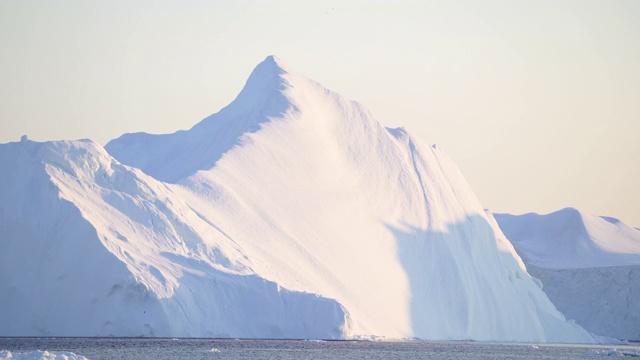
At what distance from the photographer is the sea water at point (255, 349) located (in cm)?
3872

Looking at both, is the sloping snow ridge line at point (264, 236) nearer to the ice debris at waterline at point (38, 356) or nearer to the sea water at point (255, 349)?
the sea water at point (255, 349)

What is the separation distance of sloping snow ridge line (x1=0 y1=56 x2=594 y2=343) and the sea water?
5.16 feet

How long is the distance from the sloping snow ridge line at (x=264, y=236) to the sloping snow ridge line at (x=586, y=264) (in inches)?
308

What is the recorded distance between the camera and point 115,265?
151ft

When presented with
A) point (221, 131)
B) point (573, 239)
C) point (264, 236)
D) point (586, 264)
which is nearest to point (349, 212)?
point (264, 236)

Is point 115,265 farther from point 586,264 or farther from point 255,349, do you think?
point 586,264

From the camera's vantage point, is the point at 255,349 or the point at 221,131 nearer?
the point at 255,349

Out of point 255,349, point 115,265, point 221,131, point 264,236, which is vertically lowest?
point 255,349

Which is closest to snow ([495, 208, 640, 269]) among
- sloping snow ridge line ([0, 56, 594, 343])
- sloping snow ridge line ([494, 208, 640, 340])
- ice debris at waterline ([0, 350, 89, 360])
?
→ sloping snow ridge line ([494, 208, 640, 340])

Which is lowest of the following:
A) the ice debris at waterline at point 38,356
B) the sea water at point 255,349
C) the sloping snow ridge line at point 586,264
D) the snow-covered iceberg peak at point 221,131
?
the sloping snow ridge line at point 586,264

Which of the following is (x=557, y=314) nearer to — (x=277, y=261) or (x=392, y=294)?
(x=392, y=294)

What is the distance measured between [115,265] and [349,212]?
19.7 metres

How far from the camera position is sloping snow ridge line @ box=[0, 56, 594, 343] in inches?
1818

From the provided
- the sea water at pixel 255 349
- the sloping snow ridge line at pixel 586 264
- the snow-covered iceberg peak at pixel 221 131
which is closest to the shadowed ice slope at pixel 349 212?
the snow-covered iceberg peak at pixel 221 131
